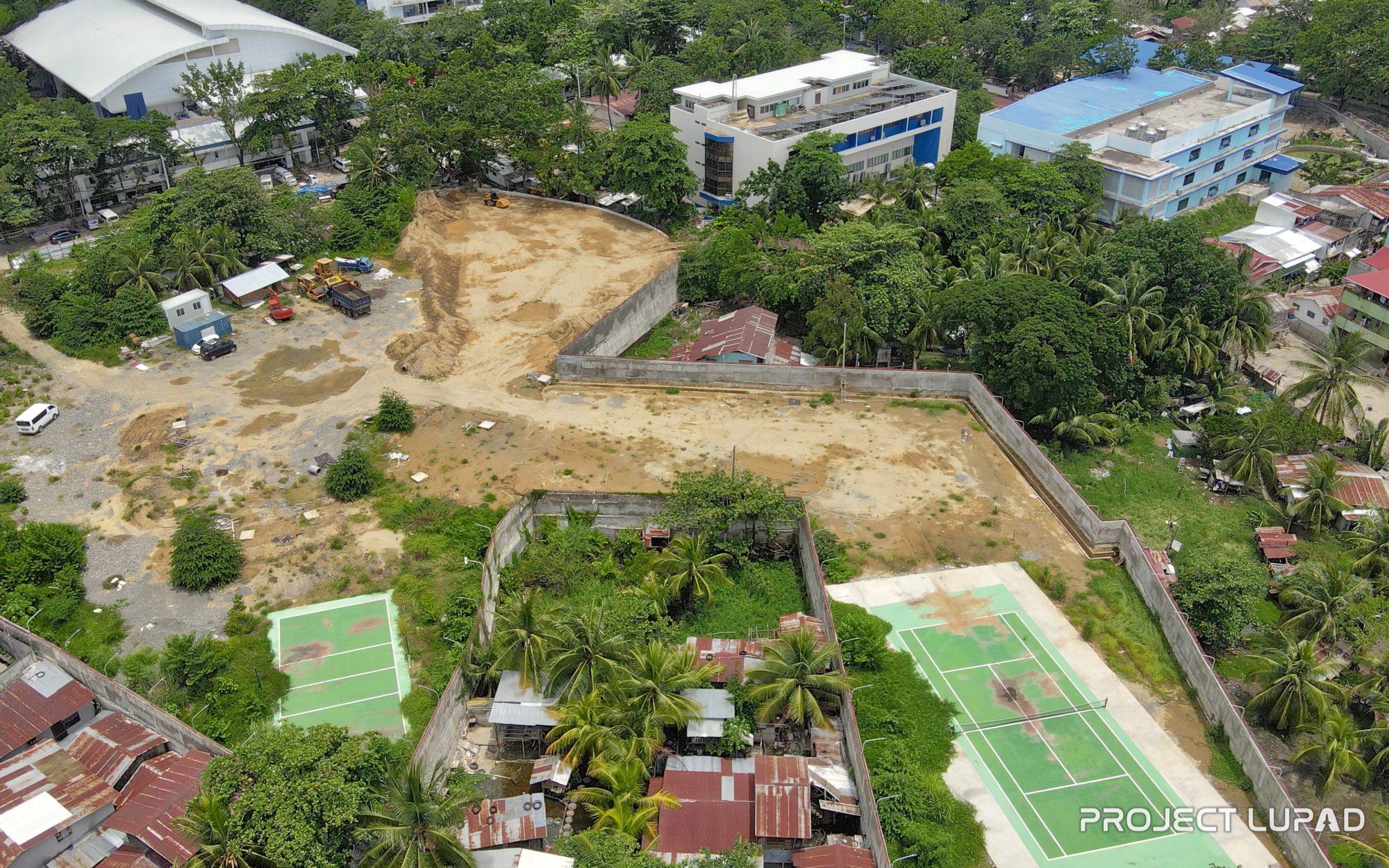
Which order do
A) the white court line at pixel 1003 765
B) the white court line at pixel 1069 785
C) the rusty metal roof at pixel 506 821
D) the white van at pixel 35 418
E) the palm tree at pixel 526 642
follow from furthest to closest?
the white van at pixel 35 418
the palm tree at pixel 526 642
the white court line at pixel 1069 785
the white court line at pixel 1003 765
the rusty metal roof at pixel 506 821

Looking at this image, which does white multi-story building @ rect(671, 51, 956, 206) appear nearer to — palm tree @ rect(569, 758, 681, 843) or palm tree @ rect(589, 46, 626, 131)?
palm tree @ rect(589, 46, 626, 131)

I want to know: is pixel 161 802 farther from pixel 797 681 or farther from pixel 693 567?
pixel 797 681

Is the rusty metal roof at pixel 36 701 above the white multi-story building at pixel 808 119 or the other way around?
the other way around

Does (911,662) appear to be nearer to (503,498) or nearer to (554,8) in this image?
(503,498)

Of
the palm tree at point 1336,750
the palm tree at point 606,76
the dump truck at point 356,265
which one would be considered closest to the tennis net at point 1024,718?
the palm tree at point 1336,750

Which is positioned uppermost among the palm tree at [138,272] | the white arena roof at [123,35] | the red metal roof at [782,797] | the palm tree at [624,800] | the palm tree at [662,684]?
the white arena roof at [123,35]

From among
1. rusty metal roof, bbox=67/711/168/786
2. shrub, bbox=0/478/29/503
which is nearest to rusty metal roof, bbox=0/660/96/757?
rusty metal roof, bbox=67/711/168/786

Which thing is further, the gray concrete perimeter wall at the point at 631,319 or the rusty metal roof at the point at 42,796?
the gray concrete perimeter wall at the point at 631,319

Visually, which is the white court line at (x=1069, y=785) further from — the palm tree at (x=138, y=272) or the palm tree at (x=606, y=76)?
the palm tree at (x=606, y=76)

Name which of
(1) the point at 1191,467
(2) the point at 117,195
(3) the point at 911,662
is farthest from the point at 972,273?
(2) the point at 117,195
